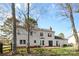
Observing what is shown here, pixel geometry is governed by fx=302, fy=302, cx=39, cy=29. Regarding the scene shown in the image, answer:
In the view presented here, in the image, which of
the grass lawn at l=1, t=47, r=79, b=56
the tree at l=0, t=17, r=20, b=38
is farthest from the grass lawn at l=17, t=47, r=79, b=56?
the tree at l=0, t=17, r=20, b=38

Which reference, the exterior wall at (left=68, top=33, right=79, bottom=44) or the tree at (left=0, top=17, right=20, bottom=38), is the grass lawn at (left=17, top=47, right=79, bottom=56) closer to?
the exterior wall at (left=68, top=33, right=79, bottom=44)

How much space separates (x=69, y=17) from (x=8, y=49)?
637 mm

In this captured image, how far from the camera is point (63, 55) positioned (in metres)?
2.78

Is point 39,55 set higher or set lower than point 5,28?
lower

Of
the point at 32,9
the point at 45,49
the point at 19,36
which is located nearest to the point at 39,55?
the point at 45,49

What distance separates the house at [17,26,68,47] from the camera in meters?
2.78

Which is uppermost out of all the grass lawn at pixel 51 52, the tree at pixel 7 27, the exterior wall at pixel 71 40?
the tree at pixel 7 27

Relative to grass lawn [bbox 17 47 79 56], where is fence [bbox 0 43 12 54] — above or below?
above

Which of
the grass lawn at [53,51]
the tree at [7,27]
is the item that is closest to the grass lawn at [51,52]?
the grass lawn at [53,51]

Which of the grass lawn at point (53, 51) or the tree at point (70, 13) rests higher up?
the tree at point (70, 13)

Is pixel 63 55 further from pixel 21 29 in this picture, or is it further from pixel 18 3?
pixel 18 3

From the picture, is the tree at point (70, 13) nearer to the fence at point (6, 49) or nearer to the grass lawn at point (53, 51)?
the grass lawn at point (53, 51)

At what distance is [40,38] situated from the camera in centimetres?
280

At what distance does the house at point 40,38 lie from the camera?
9.11 feet
